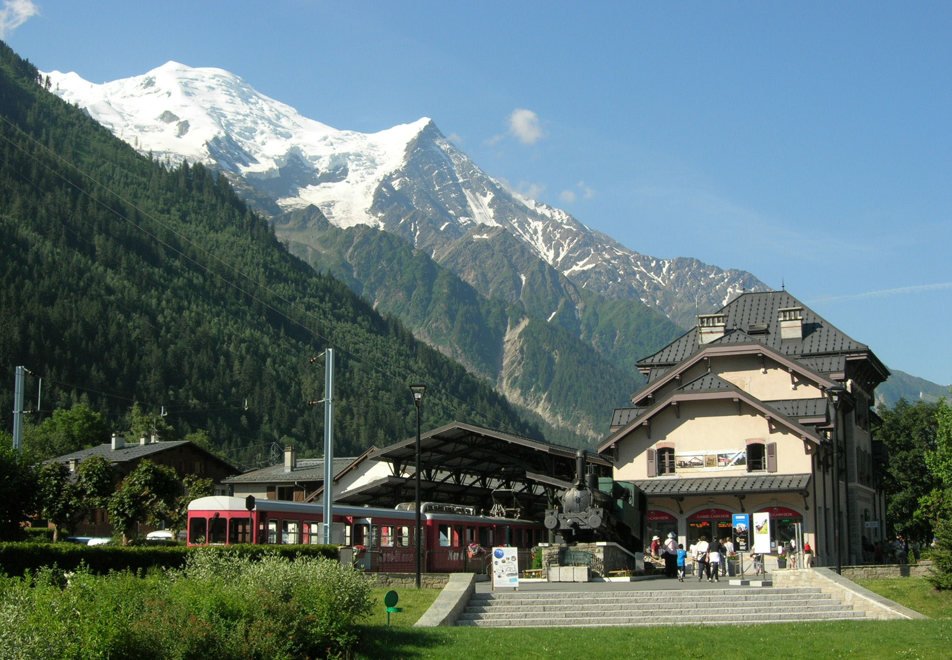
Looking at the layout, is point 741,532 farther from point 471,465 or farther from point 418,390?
point 418,390

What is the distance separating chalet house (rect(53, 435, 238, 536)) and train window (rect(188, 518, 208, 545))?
143 feet

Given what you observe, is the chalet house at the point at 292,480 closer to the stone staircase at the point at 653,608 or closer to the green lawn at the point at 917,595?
the green lawn at the point at 917,595

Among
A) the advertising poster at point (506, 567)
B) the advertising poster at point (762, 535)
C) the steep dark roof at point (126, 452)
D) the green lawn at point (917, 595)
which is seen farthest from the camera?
the steep dark roof at point (126, 452)

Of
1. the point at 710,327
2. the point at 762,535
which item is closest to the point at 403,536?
the point at 762,535

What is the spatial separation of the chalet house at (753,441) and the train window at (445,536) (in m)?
8.82

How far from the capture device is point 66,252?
512 ft

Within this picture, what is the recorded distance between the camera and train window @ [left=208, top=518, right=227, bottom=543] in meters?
35.0

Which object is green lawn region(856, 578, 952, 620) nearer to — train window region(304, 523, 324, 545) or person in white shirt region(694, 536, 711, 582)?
person in white shirt region(694, 536, 711, 582)

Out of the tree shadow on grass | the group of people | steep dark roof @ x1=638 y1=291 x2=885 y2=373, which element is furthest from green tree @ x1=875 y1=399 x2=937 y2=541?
the tree shadow on grass

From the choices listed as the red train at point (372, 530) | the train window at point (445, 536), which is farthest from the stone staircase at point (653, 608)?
the train window at point (445, 536)

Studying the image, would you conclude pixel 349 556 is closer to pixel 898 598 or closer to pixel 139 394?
pixel 898 598

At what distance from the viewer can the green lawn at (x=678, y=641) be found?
1984cm

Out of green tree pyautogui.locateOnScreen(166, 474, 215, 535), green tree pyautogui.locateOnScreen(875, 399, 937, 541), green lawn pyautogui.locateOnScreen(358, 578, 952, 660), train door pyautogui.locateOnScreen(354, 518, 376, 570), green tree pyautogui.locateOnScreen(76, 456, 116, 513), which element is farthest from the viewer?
green tree pyautogui.locateOnScreen(875, 399, 937, 541)

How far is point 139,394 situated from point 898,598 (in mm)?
124254
